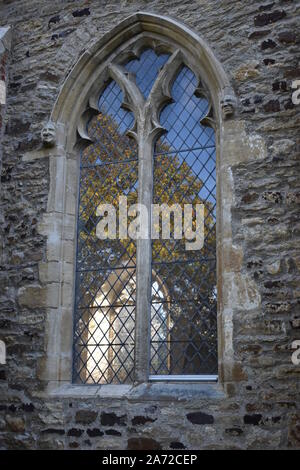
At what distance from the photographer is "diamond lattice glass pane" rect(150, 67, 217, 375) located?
520 cm

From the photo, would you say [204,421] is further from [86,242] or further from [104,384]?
[86,242]

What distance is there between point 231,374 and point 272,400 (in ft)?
1.21

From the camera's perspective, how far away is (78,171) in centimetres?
616

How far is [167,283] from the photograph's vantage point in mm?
5449

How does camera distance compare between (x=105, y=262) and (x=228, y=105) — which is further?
(x=105, y=262)

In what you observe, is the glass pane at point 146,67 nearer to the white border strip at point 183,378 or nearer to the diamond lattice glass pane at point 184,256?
the diamond lattice glass pane at point 184,256

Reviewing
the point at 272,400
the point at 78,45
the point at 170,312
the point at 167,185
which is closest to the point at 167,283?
the point at 170,312

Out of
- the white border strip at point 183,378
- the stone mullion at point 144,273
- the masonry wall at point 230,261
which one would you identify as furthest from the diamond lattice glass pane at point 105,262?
the masonry wall at point 230,261

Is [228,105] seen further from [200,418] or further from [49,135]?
[200,418]

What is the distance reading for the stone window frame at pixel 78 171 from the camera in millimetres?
4973

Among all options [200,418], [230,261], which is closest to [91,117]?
[230,261]

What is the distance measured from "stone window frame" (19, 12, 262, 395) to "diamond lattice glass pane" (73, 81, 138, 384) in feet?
0.32

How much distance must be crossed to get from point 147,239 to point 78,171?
1.13 m

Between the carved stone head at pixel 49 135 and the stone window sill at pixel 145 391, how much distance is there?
2.31 meters
